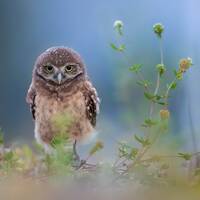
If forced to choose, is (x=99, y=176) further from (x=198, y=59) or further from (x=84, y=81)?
(x=84, y=81)

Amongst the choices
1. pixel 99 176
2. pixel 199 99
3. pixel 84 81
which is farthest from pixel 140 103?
pixel 84 81

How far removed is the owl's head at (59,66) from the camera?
5.12 m

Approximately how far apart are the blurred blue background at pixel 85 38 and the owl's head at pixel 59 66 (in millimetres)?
353

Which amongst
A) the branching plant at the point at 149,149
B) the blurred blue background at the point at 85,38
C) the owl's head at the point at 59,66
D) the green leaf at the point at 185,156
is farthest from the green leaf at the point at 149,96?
the owl's head at the point at 59,66

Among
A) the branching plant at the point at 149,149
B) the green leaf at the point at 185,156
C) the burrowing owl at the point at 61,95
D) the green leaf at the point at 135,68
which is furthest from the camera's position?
the burrowing owl at the point at 61,95

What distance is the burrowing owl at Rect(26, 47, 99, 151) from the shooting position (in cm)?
499

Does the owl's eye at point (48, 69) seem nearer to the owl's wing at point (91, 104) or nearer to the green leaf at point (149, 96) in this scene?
the owl's wing at point (91, 104)

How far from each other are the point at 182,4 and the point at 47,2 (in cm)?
314

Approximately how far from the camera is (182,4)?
1074 cm

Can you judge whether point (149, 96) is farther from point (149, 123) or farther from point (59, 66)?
point (59, 66)

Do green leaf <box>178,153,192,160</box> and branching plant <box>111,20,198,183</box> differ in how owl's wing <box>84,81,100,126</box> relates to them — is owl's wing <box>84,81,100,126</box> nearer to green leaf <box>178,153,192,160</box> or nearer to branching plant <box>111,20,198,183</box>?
branching plant <box>111,20,198,183</box>

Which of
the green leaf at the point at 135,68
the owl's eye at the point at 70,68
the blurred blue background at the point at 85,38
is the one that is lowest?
the green leaf at the point at 135,68

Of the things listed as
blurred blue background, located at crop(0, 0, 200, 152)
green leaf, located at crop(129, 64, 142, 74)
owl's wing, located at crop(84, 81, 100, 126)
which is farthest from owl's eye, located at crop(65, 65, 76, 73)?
green leaf, located at crop(129, 64, 142, 74)

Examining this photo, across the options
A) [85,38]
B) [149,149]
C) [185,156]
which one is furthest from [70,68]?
[85,38]
